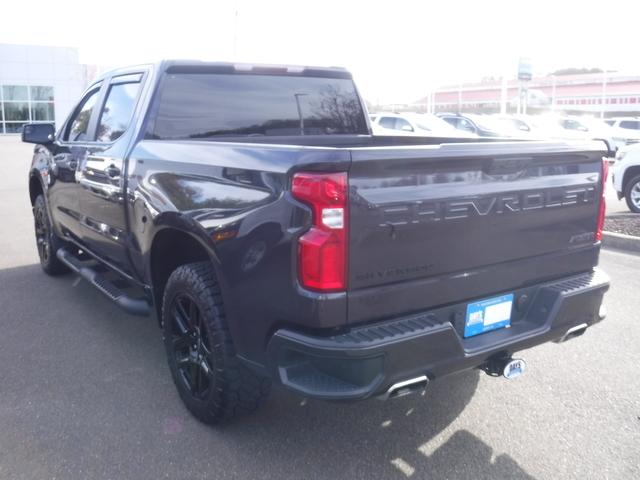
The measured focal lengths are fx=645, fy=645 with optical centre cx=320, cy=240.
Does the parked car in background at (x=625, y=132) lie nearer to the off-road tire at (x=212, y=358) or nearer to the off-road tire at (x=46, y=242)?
the off-road tire at (x=46, y=242)

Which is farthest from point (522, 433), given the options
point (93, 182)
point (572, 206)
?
point (93, 182)

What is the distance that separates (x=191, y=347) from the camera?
3592 millimetres

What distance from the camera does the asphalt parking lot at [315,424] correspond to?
3.13 metres

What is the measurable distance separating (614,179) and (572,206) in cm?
831

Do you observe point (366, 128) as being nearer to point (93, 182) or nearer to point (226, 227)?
point (93, 182)

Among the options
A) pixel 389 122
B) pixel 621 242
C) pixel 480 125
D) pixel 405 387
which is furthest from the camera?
pixel 389 122

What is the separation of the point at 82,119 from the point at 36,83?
46.2 m

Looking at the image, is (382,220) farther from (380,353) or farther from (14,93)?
(14,93)

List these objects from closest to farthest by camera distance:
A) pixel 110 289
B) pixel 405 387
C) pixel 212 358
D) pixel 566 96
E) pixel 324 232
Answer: pixel 324 232 < pixel 405 387 < pixel 212 358 < pixel 110 289 < pixel 566 96

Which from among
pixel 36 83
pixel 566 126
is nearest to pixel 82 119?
pixel 566 126

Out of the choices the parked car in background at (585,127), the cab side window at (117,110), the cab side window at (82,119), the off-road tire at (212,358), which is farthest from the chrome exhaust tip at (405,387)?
the parked car in background at (585,127)

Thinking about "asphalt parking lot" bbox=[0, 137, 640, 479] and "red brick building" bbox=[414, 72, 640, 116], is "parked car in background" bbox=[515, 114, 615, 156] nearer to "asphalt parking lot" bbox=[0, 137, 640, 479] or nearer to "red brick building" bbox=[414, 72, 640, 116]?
"asphalt parking lot" bbox=[0, 137, 640, 479]

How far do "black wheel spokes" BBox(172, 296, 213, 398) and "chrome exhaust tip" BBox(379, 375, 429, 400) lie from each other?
1031mm

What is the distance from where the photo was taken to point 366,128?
16.9 ft
